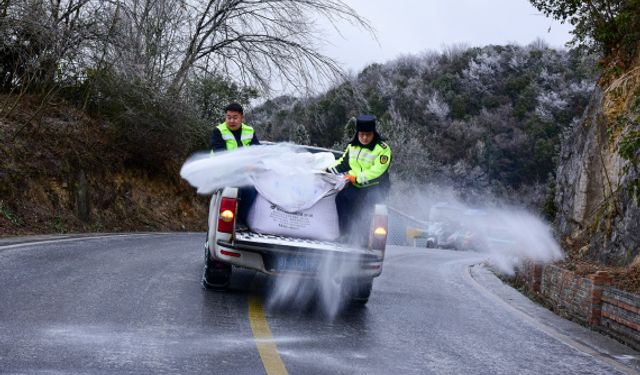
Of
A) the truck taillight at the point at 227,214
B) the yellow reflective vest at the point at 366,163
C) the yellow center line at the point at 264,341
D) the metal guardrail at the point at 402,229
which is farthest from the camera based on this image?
the metal guardrail at the point at 402,229

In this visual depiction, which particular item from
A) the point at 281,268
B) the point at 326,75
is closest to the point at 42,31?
the point at 326,75

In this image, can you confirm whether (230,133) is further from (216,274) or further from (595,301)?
(595,301)

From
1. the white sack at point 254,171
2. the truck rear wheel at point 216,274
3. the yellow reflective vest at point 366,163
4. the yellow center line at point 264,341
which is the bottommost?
the yellow center line at point 264,341

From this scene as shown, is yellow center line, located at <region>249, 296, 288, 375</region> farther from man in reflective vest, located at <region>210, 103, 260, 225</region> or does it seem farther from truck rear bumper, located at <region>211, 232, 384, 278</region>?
man in reflective vest, located at <region>210, 103, 260, 225</region>

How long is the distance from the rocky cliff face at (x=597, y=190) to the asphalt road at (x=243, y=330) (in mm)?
3178

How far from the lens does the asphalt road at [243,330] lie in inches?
227

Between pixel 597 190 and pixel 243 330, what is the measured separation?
1279 centimetres

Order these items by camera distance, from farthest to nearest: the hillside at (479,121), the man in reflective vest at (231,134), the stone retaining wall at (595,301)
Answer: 1. the hillside at (479,121)
2. the man in reflective vest at (231,134)
3. the stone retaining wall at (595,301)

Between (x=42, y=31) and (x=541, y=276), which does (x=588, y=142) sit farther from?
(x=42, y=31)

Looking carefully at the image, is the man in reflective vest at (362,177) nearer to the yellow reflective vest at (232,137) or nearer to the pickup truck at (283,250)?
the pickup truck at (283,250)

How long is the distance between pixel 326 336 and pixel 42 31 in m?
12.3

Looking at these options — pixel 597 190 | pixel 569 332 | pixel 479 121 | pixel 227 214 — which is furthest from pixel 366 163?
pixel 479 121

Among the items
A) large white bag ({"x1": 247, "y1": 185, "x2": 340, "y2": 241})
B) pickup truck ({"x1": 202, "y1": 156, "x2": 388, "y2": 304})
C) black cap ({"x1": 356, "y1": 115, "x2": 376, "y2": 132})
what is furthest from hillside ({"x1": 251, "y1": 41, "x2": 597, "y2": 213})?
pickup truck ({"x1": 202, "y1": 156, "x2": 388, "y2": 304})

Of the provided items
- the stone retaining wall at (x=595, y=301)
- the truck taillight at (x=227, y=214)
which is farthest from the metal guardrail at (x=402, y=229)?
the truck taillight at (x=227, y=214)
